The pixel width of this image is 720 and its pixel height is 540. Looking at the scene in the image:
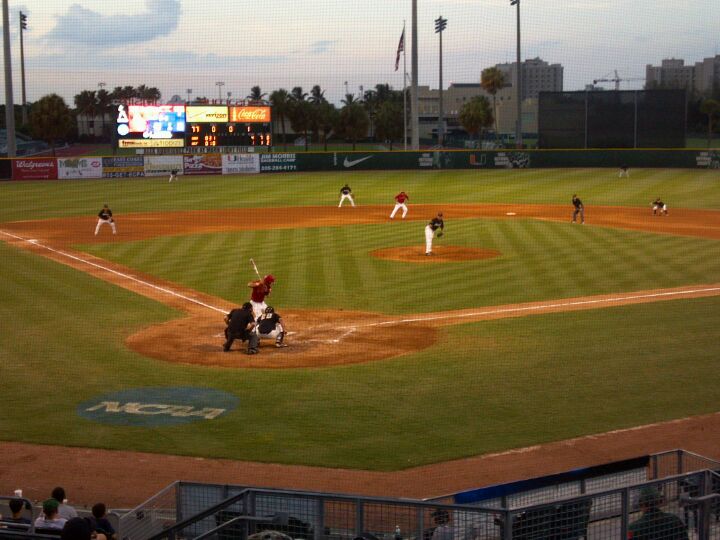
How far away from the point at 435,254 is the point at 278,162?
122ft

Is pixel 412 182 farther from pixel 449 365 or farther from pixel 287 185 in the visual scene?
pixel 449 365

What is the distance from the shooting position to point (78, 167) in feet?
182

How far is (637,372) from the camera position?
13.4 meters

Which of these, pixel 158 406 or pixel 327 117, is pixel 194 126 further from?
pixel 158 406

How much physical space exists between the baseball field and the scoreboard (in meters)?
19.3

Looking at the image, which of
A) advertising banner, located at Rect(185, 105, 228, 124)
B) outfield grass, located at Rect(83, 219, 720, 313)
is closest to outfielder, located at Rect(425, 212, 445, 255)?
outfield grass, located at Rect(83, 219, 720, 313)

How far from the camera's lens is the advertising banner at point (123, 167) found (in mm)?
56500

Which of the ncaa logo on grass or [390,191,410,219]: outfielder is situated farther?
[390,191,410,219]: outfielder

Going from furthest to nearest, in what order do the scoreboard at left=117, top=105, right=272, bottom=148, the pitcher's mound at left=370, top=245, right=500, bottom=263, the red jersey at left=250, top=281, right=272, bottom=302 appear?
1. the scoreboard at left=117, top=105, right=272, bottom=148
2. the pitcher's mound at left=370, top=245, right=500, bottom=263
3. the red jersey at left=250, top=281, right=272, bottom=302

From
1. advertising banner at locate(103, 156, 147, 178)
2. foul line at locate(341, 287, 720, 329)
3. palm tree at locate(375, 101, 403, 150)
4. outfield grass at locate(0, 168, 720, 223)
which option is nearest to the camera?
foul line at locate(341, 287, 720, 329)

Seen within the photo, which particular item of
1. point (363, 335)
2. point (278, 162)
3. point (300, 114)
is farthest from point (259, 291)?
point (300, 114)

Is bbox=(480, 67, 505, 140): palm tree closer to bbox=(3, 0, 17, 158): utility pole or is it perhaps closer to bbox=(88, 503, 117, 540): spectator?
bbox=(3, 0, 17, 158): utility pole

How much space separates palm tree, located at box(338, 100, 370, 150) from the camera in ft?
266

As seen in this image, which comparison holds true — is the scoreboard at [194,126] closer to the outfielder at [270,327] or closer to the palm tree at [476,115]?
the palm tree at [476,115]
